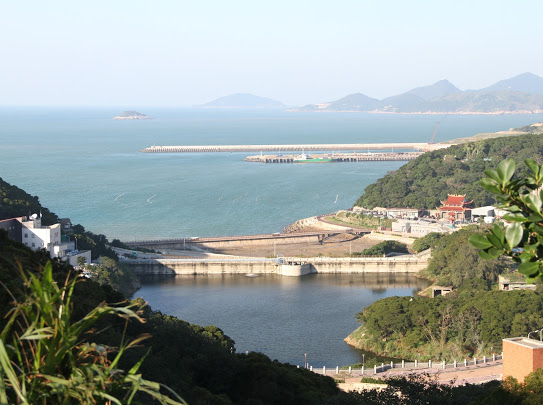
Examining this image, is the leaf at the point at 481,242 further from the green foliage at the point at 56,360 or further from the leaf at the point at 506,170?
the green foliage at the point at 56,360

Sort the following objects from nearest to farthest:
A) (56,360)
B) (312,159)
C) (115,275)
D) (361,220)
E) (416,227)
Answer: (56,360), (115,275), (416,227), (361,220), (312,159)

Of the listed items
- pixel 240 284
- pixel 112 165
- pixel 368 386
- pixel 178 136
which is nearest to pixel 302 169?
pixel 112 165

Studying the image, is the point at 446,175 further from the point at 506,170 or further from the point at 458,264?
the point at 506,170

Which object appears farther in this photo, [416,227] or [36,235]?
[416,227]

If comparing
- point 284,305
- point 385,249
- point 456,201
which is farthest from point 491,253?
point 456,201

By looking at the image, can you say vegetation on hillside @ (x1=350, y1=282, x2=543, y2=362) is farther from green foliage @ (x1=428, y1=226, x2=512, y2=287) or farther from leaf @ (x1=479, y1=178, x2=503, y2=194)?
leaf @ (x1=479, y1=178, x2=503, y2=194)

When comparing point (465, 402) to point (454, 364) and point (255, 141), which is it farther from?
point (255, 141)

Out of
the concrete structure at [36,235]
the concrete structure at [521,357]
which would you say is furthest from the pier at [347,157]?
the concrete structure at [521,357]
